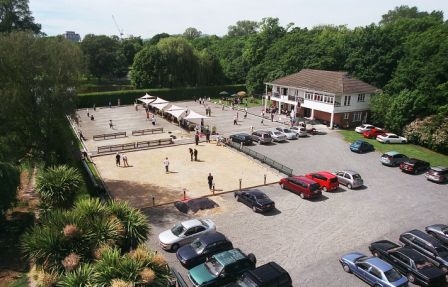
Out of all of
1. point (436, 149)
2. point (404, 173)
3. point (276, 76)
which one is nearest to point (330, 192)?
point (404, 173)

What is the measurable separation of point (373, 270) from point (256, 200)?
9.14 m

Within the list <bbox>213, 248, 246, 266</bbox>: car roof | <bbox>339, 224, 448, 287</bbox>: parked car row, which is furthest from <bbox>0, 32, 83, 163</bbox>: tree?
<bbox>339, 224, 448, 287</bbox>: parked car row

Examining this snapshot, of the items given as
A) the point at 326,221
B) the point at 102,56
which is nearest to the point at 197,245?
the point at 326,221

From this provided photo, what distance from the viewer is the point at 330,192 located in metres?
29.3

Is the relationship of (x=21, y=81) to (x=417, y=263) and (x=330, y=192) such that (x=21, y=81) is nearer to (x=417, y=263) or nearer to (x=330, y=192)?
(x=330, y=192)

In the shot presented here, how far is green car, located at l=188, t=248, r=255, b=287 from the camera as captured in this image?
56.0ft

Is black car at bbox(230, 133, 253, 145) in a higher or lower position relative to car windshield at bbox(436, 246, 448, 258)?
higher

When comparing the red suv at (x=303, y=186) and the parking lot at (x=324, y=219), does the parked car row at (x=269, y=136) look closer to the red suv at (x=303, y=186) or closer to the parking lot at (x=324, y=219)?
the parking lot at (x=324, y=219)

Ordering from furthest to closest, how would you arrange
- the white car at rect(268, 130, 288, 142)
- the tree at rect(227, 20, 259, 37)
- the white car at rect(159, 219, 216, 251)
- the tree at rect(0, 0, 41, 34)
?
1. the tree at rect(227, 20, 259, 37)
2. the tree at rect(0, 0, 41, 34)
3. the white car at rect(268, 130, 288, 142)
4. the white car at rect(159, 219, 216, 251)

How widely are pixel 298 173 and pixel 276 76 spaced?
34.6m

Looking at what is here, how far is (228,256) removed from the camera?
18.1 meters

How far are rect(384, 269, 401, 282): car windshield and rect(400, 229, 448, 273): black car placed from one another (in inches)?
136

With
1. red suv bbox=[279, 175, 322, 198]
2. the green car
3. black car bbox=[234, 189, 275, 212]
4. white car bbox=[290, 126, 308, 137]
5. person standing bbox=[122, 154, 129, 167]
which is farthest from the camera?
white car bbox=[290, 126, 308, 137]

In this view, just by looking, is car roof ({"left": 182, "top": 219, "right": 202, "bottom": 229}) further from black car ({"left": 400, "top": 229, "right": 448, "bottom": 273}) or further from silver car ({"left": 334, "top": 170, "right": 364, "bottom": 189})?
silver car ({"left": 334, "top": 170, "right": 364, "bottom": 189})
